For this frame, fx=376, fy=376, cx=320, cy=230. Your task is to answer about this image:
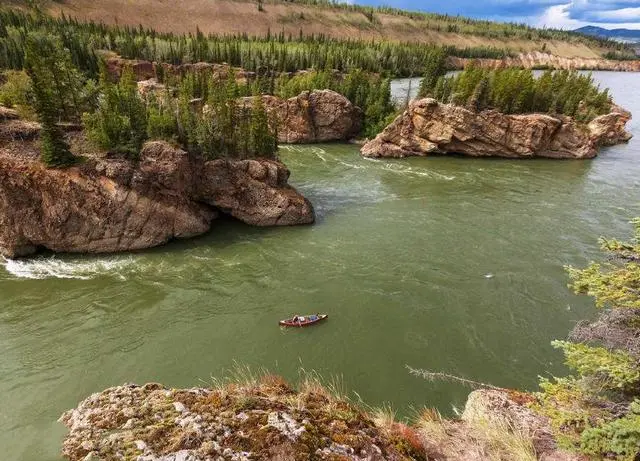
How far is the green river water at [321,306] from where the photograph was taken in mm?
20391

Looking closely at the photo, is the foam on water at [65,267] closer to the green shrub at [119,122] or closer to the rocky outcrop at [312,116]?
the green shrub at [119,122]

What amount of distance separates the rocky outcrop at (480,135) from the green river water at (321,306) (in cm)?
2329

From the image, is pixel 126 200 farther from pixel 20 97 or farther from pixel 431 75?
pixel 431 75

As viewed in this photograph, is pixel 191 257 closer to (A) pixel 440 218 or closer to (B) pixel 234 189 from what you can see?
(B) pixel 234 189

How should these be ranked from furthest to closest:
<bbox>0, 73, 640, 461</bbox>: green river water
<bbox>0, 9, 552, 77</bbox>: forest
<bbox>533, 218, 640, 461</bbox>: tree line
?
<bbox>0, 9, 552, 77</bbox>: forest, <bbox>0, 73, 640, 461</bbox>: green river water, <bbox>533, 218, 640, 461</bbox>: tree line

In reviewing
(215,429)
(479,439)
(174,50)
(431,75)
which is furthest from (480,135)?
(174,50)

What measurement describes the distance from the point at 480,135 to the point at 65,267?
61.7m

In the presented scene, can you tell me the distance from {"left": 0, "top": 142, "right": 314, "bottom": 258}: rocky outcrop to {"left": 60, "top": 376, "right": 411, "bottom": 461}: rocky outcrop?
992 inches

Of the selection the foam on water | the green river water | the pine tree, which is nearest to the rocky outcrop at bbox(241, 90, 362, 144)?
the green river water

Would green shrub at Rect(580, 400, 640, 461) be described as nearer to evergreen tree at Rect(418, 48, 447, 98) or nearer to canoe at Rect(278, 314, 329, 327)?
canoe at Rect(278, 314, 329, 327)

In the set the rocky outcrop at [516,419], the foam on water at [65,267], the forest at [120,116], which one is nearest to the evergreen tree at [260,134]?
the forest at [120,116]

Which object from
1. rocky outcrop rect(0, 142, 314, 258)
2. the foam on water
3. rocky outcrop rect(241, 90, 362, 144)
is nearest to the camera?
the foam on water

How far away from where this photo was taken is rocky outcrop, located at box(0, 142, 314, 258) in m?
30.1

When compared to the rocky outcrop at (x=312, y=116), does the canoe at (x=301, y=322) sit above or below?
below
